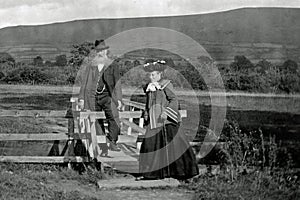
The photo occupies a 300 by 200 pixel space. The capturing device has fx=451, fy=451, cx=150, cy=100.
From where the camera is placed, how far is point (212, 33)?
7199 millimetres

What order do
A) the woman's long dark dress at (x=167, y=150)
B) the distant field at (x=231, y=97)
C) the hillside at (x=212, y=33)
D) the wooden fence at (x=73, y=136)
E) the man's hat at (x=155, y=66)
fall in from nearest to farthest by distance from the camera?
the man's hat at (x=155, y=66), the woman's long dark dress at (x=167, y=150), the distant field at (x=231, y=97), the wooden fence at (x=73, y=136), the hillside at (x=212, y=33)

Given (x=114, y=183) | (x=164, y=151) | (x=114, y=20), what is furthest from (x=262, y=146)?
(x=114, y=20)

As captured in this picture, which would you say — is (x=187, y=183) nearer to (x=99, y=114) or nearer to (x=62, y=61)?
(x=99, y=114)

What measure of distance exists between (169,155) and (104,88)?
155 cm

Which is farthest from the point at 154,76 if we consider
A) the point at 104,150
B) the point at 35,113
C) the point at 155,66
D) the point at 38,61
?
the point at 38,61

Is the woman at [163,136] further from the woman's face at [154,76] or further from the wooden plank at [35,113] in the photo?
the wooden plank at [35,113]

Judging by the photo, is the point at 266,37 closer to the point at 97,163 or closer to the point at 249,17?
the point at 249,17

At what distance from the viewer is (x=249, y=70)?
6812 millimetres

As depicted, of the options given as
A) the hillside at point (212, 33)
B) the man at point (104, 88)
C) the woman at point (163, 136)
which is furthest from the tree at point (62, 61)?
the woman at point (163, 136)

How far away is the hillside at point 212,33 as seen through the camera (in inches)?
261

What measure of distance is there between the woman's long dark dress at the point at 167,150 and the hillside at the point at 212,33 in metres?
2.10

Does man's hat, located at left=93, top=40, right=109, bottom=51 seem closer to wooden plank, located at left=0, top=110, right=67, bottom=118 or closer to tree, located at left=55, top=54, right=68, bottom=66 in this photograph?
wooden plank, located at left=0, top=110, right=67, bottom=118

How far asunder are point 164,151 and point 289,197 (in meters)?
1.55

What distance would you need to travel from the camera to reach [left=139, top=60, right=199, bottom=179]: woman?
17.7 feet
